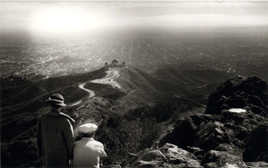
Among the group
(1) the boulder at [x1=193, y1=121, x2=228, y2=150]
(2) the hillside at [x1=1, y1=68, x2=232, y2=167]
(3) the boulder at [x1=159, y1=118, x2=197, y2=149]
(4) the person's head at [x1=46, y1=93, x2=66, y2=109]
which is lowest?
(2) the hillside at [x1=1, y1=68, x2=232, y2=167]

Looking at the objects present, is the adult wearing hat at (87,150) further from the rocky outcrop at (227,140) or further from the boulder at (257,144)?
the boulder at (257,144)

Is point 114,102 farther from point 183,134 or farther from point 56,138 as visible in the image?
point 56,138

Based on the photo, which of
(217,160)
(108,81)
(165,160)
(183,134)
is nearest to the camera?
(165,160)

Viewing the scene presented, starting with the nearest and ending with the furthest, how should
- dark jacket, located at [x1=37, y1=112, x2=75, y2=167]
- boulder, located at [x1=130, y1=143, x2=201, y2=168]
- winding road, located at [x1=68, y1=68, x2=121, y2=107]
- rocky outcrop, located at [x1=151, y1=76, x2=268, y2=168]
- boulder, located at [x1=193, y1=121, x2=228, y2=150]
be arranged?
dark jacket, located at [x1=37, y1=112, x2=75, y2=167] → boulder, located at [x1=130, y1=143, x2=201, y2=168] → rocky outcrop, located at [x1=151, y1=76, x2=268, y2=168] → boulder, located at [x1=193, y1=121, x2=228, y2=150] → winding road, located at [x1=68, y1=68, x2=121, y2=107]

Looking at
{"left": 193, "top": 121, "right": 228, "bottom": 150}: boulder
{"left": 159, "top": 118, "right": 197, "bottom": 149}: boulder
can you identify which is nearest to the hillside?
{"left": 159, "top": 118, "right": 197, "bottom": 149}: boulder

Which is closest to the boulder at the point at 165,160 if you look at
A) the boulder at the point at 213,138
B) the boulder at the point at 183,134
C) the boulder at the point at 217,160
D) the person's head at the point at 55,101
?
the boulder at the point at 217,160

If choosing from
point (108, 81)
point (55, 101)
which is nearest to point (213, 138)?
point (55, 101)

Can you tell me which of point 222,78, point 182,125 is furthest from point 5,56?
point 182,125

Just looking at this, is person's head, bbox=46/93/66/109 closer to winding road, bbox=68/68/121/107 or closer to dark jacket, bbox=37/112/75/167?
dark jacket, bbox=37/112/75/167
